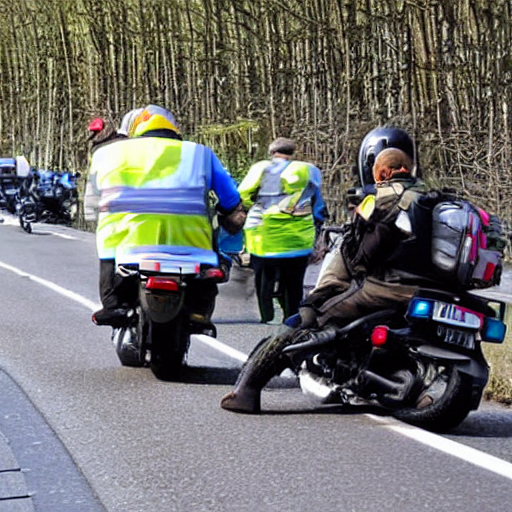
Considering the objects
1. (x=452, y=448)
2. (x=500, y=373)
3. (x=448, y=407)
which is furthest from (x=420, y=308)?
(x=500, y=373)

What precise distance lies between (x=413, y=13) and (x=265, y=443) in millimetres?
14516

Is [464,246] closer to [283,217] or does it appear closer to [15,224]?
[283,217]

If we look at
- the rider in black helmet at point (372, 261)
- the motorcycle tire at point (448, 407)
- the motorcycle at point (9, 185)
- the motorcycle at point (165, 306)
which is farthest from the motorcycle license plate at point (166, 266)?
the motorcycle at point (9, 185)

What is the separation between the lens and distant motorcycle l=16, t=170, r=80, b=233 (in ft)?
105

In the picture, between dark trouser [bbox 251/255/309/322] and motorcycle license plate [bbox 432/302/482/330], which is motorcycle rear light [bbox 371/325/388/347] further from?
dark trouser [bbox 251/255/309/322]

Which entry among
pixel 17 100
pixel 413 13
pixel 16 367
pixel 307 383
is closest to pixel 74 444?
pixel 307 383

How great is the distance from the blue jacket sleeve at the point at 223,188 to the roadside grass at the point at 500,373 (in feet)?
6.55

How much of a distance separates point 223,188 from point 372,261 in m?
1.86

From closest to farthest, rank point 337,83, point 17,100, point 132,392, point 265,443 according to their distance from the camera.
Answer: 1. point 265,443
2. point 132,392
3. point 337,83
4. point 17,100

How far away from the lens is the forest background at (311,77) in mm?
19422

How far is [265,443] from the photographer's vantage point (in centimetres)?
730

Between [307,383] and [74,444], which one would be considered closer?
[74,444]

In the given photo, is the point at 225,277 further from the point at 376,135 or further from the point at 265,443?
the point at 265,443

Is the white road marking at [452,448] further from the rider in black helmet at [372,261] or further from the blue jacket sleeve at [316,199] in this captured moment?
the blue jacket sleeve at [316,199]
